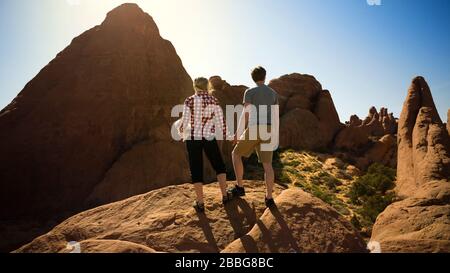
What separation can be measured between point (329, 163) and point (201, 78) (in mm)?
23405

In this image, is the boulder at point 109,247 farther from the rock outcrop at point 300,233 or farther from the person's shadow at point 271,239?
the person's shadow at point 271,239

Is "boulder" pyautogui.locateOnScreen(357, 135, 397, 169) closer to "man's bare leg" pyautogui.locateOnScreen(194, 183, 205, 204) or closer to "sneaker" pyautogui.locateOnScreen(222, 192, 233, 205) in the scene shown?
"sneaker" pyautogui.locateOnScreen(222, 192, 233, 205)

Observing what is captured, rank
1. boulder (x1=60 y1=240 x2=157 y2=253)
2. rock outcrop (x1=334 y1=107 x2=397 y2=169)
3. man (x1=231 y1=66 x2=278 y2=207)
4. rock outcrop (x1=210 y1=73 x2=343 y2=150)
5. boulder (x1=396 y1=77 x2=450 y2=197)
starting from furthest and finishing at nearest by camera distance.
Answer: rock outcrop (x1=334 y1=107 x2=397 y2=169) < rock outcrop (x1=210 y1=73 x2=343 y2=150) < boulder (x1=396 y1=77 x2=450 y2=197) < man (x1=231 y1=66 x2=278 y2=207) < boulder (x1=60 y1=240 x2=157 y2=253)

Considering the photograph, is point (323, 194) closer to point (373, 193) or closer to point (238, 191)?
point (373, 193)

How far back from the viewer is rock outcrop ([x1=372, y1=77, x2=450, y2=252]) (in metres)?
4.48

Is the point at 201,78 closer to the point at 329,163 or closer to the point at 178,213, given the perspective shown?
the point at 178,213

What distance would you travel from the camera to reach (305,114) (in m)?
31.2

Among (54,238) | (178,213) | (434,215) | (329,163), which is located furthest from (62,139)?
(329,163)

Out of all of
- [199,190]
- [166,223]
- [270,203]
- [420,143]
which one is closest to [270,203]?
[270,203]

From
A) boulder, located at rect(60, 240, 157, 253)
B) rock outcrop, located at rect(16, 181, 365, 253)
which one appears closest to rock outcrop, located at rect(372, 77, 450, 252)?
rock outcrop, located at rect(16, 181, 365, 253)

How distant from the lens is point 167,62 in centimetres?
1866

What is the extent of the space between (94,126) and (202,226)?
1264cm

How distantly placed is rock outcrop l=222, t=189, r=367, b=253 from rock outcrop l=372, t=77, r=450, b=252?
29.0 inches
